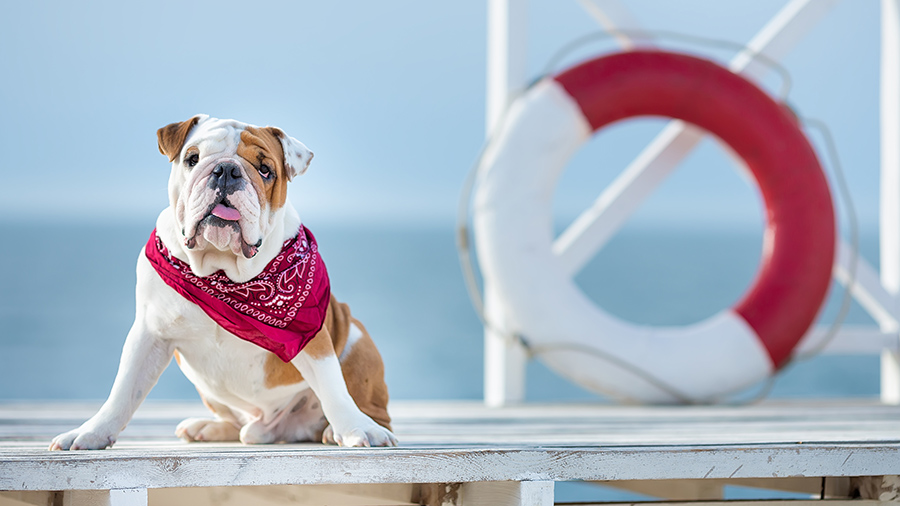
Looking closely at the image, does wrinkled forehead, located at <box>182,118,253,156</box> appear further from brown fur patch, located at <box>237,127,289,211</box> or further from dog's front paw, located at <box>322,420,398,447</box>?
dog's front paw, located at <box>322,420,398,447</box>

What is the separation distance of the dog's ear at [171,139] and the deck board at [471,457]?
0.43m

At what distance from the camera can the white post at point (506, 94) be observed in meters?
3.05

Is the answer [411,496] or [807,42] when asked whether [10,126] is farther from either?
[411,496]

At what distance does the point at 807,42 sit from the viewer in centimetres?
1560

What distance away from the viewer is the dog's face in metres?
1.27

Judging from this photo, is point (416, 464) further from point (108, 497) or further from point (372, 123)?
point (372, 123)

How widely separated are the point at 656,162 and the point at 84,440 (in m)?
2.37

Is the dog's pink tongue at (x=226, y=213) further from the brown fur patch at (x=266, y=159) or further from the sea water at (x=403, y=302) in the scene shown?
the sea water at (x=403, y=302)

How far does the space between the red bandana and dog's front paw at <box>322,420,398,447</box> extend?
5.6 inches

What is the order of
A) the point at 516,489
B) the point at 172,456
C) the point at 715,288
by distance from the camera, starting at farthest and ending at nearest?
the point at 715,288, the point at 516,489, the point at 172,456

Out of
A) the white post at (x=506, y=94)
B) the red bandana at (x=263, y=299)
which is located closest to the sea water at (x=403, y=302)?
the white post at (x=506, y=94)

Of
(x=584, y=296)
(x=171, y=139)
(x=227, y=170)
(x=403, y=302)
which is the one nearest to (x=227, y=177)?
(x=227, y=170)

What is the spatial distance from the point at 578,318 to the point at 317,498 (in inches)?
60.0

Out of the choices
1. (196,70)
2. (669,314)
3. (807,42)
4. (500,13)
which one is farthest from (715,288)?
(500,13)
